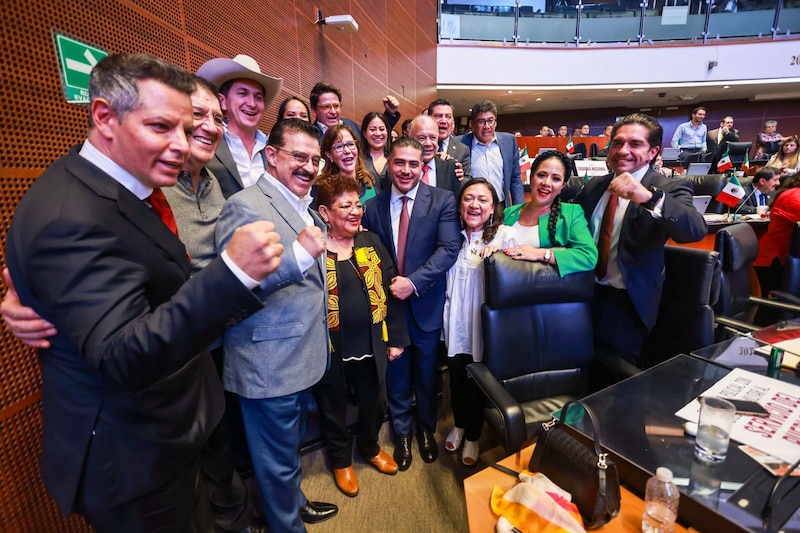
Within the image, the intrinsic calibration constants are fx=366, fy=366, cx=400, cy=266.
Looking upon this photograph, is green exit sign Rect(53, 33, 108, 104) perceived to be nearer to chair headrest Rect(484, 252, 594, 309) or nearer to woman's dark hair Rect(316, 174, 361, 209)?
woman's dark hair Rect(316, 174, 361, 209)

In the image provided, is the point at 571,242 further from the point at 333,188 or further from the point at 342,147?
the point at 342,147

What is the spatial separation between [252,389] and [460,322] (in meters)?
→ 1.18

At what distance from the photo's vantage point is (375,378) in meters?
1.99

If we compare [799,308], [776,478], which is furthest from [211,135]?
[799,308]

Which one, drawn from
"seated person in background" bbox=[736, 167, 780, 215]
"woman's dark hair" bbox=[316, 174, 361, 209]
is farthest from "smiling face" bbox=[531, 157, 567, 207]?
"seated person in background" bbox=[736, 167, 780, 215]

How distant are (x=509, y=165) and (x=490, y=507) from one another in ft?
9.79

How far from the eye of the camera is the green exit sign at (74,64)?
131 cm

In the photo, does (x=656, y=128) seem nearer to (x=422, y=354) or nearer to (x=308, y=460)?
(x=422, y=354)

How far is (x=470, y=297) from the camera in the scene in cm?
213

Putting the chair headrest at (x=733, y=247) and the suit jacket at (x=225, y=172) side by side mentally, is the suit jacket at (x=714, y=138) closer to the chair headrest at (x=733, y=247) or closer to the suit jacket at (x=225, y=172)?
the chair headrest at (x=733, y=247)

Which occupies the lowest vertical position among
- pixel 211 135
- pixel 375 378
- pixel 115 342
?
pixel 375 378

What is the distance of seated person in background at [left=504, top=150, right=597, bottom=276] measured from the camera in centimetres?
183

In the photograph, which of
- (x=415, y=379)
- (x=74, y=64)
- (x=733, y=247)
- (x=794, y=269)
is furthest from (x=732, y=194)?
(x=74, y=64)

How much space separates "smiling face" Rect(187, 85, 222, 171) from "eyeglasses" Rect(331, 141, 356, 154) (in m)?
0.80
